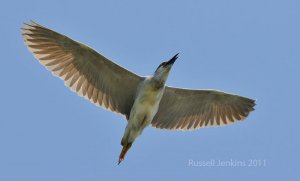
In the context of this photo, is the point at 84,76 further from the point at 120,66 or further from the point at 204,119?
the point at 204,119

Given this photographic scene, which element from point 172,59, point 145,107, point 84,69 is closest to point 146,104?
point 145,107

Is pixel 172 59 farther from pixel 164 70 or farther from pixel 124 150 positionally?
pixel 124 150

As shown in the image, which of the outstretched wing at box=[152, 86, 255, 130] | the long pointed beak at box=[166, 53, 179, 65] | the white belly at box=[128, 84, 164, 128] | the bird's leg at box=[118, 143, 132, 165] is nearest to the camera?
the white belly at box=[128, 84, 164, 128]

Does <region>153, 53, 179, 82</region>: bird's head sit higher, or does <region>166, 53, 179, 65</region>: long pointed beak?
<region>166, 53, 179, 65</region>: long pointed beak

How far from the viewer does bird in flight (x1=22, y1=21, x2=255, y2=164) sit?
18.2 meters

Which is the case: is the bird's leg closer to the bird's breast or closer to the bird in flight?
the bird in flight

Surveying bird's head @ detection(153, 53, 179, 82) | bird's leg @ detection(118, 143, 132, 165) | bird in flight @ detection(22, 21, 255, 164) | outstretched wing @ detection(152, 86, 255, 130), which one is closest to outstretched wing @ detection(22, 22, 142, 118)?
bird in flight @ detection(22, 21, 255, 164)

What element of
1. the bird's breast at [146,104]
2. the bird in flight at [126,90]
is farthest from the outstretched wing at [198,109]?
the bird's breast at [146,104]

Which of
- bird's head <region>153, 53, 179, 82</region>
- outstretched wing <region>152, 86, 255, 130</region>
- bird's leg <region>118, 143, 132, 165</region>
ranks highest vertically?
bird's head <region>153, 53, 179, 82</region>

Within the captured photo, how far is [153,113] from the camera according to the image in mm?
18234

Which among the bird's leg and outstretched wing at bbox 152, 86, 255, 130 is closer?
the bird's leg

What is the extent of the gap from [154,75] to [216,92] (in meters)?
1.81

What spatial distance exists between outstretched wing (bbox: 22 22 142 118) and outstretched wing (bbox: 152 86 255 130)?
0.93 m

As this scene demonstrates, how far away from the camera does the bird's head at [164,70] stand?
18.1m
